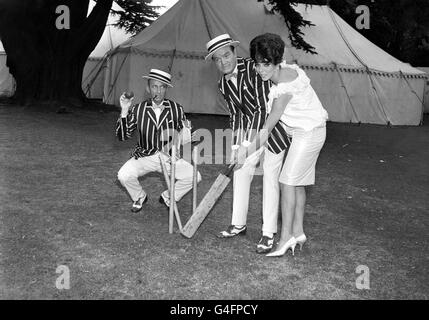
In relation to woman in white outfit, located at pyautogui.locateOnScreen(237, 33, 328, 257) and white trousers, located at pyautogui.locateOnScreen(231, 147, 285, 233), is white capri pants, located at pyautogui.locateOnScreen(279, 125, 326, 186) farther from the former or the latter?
white trousers, located at pyautogui.locateOnScreen(231, 147, 285, 233)

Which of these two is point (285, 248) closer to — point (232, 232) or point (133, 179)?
point (232, 232)

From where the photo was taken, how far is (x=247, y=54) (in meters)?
16.9

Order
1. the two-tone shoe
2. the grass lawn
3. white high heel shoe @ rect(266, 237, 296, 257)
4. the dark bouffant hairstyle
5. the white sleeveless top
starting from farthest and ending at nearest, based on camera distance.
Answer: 1. the two-tone shoe
2. white high heel shoe @ rect(266, 237, 296, 257)
3. the white sleeveless top
4. the dark bouffant hairstyle
5. the grass lawn

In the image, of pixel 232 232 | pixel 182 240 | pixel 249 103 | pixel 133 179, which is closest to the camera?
pixel 249 103

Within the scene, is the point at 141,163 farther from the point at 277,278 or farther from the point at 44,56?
the point at 44,56

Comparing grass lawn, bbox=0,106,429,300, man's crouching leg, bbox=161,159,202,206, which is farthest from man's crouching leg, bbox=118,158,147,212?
man's crouching leg, bbox=161,159,202,206

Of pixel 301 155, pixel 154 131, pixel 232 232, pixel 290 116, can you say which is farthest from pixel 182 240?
pixel 290 116

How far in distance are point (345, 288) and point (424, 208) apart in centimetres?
347

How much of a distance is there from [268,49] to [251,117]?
2.50ft

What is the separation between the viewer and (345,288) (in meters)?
3.85

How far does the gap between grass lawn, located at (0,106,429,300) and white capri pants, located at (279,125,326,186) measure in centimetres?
72

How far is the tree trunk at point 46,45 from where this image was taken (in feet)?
53.9

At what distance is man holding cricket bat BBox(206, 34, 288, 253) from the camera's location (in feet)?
14.6
